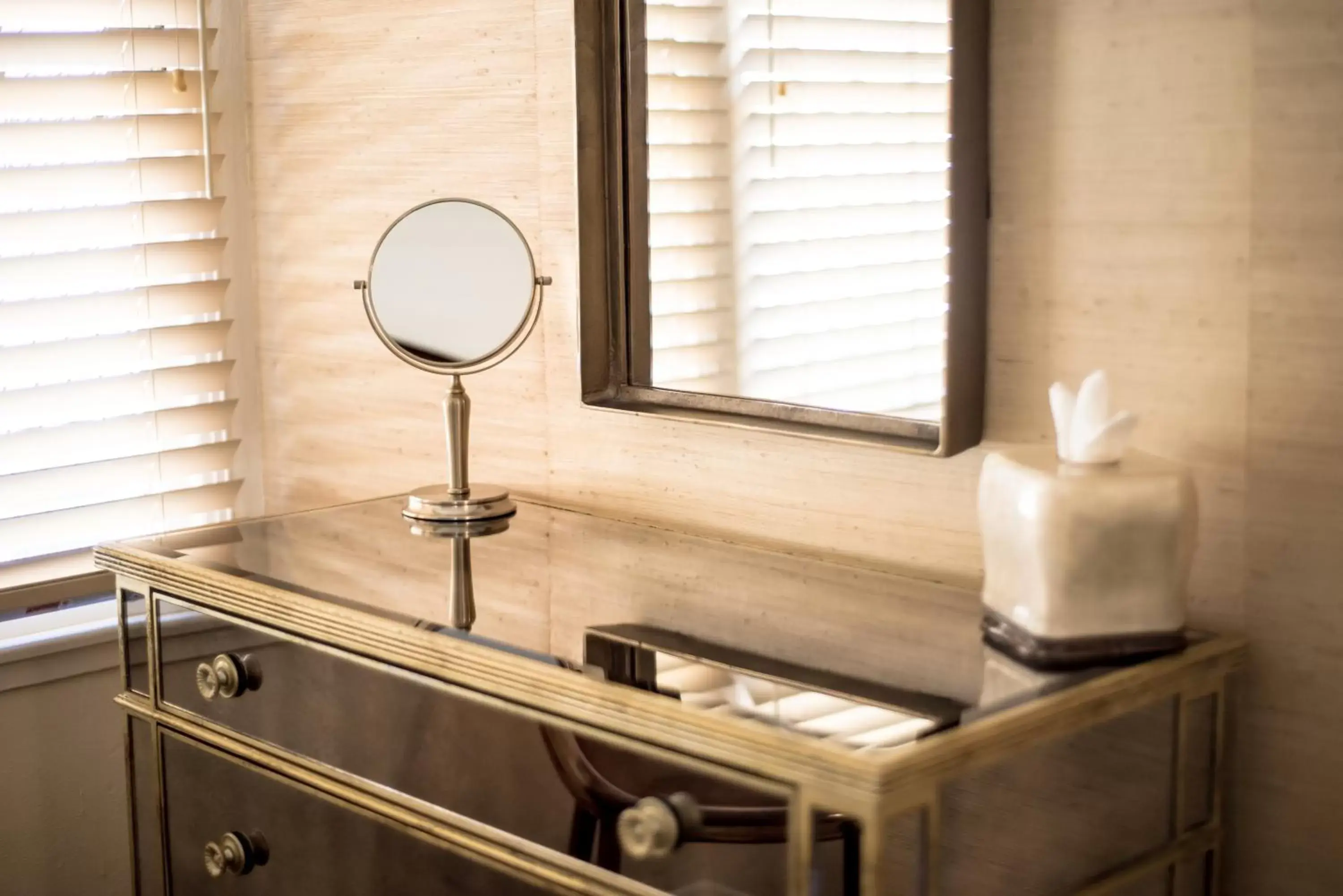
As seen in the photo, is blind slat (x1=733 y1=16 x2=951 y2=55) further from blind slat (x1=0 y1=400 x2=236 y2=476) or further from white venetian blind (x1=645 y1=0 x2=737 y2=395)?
blind slat (x1=0 y1=400 x2=236 y2=476)

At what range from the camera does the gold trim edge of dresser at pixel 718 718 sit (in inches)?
32.9

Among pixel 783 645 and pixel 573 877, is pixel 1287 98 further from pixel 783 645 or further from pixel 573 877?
pixel 573 877

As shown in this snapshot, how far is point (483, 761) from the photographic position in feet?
3.52

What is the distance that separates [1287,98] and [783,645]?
53 centimetres

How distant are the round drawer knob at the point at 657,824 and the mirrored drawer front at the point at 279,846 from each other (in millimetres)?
134

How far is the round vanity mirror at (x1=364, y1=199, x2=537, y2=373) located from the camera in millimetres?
1447

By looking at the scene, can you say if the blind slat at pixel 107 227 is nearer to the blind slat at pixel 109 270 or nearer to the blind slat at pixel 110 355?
the blind slat at pixel 109 270

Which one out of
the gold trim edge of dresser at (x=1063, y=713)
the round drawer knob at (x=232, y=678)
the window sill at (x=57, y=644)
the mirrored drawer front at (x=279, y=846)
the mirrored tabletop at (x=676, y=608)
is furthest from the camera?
the window sill at (x=57, y=644)

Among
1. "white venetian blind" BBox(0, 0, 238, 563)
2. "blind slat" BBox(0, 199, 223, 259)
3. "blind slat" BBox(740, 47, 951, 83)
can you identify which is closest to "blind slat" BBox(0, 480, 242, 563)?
"white venetian blind" BBox(0, 0, 238, 563)

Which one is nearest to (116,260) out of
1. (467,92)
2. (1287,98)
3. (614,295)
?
(467,92)

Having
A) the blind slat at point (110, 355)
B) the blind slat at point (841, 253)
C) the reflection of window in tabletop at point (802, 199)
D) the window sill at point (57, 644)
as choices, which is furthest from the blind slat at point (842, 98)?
the window sill at point (57, 644)

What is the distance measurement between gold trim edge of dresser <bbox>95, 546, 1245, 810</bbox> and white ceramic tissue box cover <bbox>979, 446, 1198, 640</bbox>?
0.04 meters

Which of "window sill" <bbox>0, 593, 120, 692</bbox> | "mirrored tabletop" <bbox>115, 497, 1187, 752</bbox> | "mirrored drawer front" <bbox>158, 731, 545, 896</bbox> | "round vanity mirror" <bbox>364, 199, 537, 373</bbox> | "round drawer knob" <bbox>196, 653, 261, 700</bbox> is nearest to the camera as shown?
"mirrored tabletop" <bbox>115, 497, 1187, 752</bbox>

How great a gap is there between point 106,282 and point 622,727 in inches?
44.9
